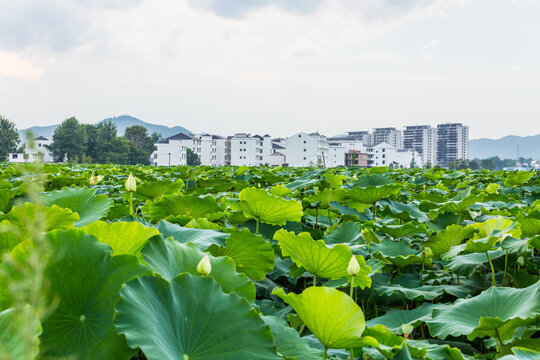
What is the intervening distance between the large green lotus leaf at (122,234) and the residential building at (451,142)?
456 feet

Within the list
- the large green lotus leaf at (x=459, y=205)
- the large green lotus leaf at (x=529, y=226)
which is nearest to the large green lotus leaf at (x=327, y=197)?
the large green lotus leaf at (x=459, y=205)

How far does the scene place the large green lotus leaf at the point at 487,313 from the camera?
1.00m

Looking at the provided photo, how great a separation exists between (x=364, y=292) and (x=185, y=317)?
981mm

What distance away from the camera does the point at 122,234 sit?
31.1 inches

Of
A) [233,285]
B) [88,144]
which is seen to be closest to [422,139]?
[88,144]

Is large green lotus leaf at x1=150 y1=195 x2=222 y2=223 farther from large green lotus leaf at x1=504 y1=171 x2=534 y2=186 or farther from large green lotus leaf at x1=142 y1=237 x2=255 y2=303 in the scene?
large green lotus leaf at x1=504 y1=171 x2=534 y2=186

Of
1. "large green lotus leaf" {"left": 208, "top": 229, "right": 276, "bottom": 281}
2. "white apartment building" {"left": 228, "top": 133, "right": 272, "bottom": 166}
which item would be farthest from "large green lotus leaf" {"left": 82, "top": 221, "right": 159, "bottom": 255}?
"white apartment building" {"left": 228, "top": 133, "right": 272, "bottom": 166}

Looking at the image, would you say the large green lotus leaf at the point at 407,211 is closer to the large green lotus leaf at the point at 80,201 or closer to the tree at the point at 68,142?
the large green lotus leaf at the point at 80,201

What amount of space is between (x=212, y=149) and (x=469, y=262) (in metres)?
Answer: 71.9

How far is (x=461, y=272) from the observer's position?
4.77 feet

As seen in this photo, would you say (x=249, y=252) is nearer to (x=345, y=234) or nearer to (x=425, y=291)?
(x=425, y=291)

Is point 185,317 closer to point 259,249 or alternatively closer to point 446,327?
point 259,249

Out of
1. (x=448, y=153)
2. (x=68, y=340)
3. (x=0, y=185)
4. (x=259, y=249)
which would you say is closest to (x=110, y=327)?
(x=68, y=340)

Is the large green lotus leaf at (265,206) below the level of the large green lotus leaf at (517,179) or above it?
above
